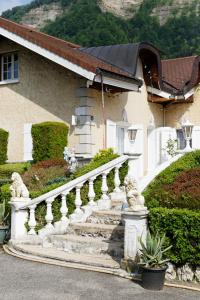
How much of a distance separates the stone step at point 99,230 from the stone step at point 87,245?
12 cm

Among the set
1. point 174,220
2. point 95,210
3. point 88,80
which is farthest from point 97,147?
point 174,220

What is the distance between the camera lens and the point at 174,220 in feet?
23.4

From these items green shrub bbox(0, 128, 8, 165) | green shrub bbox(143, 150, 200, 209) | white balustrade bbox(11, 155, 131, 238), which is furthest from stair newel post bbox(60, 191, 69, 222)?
green shrub bbox(0, 128, 8, 165)

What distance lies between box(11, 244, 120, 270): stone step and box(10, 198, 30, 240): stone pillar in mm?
368

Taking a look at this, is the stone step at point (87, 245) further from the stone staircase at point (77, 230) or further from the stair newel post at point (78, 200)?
the stair newel post at point (78, 200)

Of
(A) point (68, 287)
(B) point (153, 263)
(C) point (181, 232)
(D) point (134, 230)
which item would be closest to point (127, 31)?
(D) point (134, 230)

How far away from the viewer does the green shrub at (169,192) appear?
7.79 meters

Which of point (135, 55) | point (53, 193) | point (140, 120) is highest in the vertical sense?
point (135, 55)

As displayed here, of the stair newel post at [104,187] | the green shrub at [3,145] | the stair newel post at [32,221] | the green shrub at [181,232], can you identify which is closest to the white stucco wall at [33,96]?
the green shrub at [3,145]

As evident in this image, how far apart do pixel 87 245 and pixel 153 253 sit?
6.83 ft

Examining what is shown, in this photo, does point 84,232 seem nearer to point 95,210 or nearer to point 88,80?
point 95,210

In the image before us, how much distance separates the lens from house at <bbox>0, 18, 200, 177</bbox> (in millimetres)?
14055

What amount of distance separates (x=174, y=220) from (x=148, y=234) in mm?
482

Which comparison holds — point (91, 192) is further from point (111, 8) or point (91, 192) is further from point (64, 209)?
point (111, 8)
